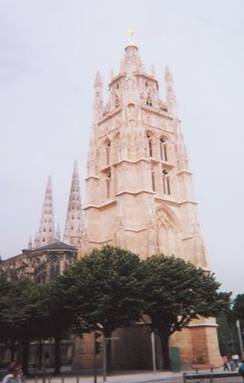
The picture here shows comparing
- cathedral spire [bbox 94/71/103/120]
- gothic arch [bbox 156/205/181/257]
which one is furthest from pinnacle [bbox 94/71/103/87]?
gothic arch [bbox 156/205/181/257]

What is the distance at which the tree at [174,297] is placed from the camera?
31.1 metres

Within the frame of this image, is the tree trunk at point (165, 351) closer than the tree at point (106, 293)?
No

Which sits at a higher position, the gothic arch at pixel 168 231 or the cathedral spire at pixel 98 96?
the cathedral spire at pixel 98 96

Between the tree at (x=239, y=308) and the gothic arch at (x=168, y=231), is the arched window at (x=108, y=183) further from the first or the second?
the tree at (x=239, y=308)

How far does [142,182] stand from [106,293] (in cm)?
1566

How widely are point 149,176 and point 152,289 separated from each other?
1547cm

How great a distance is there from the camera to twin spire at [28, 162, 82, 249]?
106 meters

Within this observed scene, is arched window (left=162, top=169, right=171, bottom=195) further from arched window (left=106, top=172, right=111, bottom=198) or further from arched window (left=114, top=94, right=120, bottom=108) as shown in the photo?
arched window (left=114, top=94, right=120, bottom=108)

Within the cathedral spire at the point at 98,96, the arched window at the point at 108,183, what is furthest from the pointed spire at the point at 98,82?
the arched window at the point at 108,183

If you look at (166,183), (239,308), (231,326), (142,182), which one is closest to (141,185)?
(142,182)

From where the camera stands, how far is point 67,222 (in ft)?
357

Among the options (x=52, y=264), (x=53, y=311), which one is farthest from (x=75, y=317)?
(x=52, y=264)

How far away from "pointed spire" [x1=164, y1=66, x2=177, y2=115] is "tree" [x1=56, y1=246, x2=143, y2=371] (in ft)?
88.6

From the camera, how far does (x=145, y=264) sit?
32.9 meters
